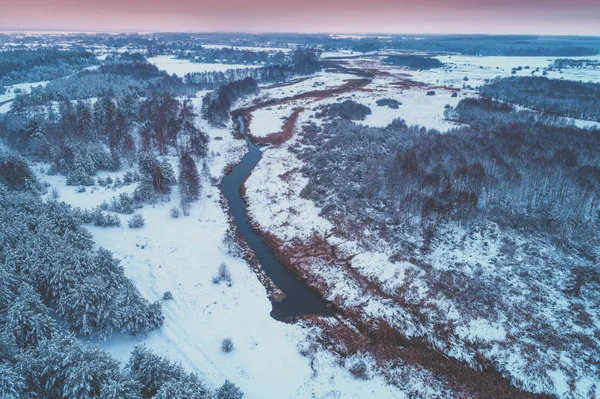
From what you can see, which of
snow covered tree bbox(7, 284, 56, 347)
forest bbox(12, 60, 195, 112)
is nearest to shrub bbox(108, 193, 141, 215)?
snow covered tree bbox(7, 284, 56, 347)

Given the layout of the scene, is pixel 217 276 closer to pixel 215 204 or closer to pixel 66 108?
pixel 215 204

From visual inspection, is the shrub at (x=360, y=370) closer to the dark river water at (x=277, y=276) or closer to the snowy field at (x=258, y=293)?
the snowy field at (x=258, y=293)

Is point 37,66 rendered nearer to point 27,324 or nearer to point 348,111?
point 348,111

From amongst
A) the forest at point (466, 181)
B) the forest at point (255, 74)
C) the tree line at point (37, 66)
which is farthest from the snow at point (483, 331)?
the tree line at point (37, 66)

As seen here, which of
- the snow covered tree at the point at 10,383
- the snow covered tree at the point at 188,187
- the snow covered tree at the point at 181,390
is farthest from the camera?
the snow covered tree at the point at 188,187

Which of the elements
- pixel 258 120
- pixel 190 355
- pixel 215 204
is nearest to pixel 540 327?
pixel 190 355

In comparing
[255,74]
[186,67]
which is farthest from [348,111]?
[186,67]
